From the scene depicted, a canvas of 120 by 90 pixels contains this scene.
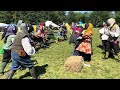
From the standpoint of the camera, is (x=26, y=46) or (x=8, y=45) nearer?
(x=26, y=46)

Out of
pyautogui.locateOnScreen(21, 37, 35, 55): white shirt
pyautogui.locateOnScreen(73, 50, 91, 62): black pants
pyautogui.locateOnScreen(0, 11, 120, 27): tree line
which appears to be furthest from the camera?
pyautogui.locateOnScreen(0, 11, 120, 27): tree line

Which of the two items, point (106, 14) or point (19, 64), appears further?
point (106, 14)

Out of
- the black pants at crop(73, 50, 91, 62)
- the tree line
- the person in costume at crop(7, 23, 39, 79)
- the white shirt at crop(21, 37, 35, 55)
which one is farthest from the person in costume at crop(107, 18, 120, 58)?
the tree line

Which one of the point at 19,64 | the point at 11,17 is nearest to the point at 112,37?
the point at 19,64

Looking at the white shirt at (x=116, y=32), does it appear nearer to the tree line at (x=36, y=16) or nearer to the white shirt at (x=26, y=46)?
the white shirt at (x=26, y=46)

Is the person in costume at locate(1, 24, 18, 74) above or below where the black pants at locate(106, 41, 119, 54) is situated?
above

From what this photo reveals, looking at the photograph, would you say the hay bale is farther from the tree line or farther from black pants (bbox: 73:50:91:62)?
the tree line

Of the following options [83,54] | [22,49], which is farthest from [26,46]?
[83,54]

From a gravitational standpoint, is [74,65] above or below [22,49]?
below

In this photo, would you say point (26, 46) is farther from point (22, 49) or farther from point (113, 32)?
point (113, 32)

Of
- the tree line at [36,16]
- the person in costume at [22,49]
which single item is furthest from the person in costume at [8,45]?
the tree line at [36,16]
